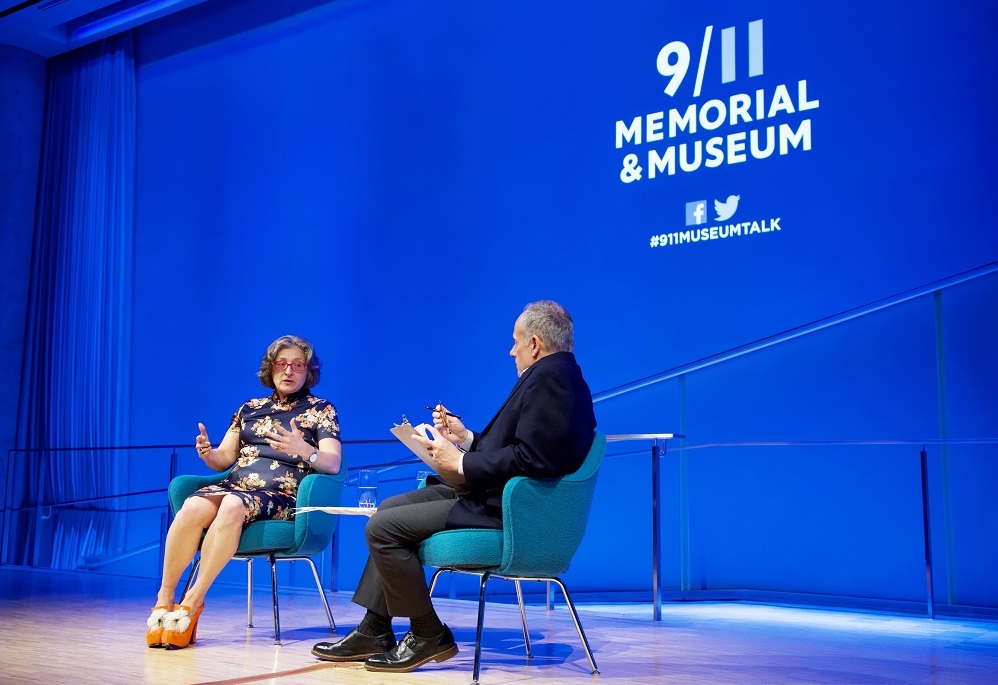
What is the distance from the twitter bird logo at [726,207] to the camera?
4910 mm

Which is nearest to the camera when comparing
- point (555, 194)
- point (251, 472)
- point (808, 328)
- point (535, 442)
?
point (535, 442)

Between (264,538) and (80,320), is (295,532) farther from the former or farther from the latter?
(80,320)

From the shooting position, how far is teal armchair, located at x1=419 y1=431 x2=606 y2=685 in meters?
2.74

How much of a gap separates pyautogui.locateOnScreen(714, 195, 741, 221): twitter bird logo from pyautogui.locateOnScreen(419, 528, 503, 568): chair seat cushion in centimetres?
263

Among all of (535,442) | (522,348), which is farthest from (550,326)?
(535,442)

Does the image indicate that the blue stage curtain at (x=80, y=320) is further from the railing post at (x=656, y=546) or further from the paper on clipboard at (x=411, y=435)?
the paper on clipboard at (x=411, y=435)

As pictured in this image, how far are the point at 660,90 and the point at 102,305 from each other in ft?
14.4

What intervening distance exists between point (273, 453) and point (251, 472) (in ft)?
0.34

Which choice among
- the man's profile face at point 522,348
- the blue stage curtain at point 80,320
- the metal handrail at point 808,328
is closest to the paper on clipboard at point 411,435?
the man's profile face at point 522,348

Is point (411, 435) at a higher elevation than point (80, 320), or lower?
lower

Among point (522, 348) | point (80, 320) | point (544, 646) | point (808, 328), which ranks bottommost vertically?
point (544, 646)

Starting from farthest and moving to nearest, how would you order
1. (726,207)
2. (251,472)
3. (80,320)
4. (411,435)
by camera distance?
(80,320) < (726,207) < (251,472) < (411,435)

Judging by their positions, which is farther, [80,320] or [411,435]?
[80,320]

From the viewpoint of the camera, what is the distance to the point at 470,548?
2773mm
